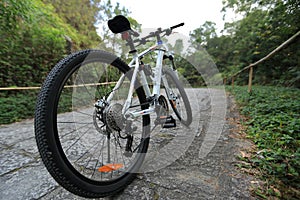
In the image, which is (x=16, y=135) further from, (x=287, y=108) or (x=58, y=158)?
(x=287, y=108)

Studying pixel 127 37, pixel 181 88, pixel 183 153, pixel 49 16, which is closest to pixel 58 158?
pixel 127 37

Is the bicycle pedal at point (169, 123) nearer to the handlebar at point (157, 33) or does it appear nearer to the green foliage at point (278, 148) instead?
the green foliage at point (278, 148)

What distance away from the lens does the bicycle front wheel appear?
5.56 ft

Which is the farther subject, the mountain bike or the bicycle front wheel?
the bicycle front wheel

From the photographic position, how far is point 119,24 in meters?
0.92

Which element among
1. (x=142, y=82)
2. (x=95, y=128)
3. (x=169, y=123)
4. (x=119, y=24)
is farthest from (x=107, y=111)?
(x=169, y=123)

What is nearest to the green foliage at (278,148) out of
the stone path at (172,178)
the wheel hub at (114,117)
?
the stone path at (172,178)

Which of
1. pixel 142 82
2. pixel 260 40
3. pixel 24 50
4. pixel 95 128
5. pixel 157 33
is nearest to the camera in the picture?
pixel 95 128

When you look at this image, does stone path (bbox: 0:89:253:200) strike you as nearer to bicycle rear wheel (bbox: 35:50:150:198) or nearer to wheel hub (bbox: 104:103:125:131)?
bicycle rear wheel (bbox: 35:50:150:198)

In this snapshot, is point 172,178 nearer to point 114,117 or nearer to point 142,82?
point 114,117

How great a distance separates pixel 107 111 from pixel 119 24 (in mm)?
557

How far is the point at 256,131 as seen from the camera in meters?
1.52

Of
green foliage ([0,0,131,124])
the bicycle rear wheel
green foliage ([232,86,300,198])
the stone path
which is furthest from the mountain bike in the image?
green foliage ([0,0,131,124])

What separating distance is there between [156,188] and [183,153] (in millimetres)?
477
